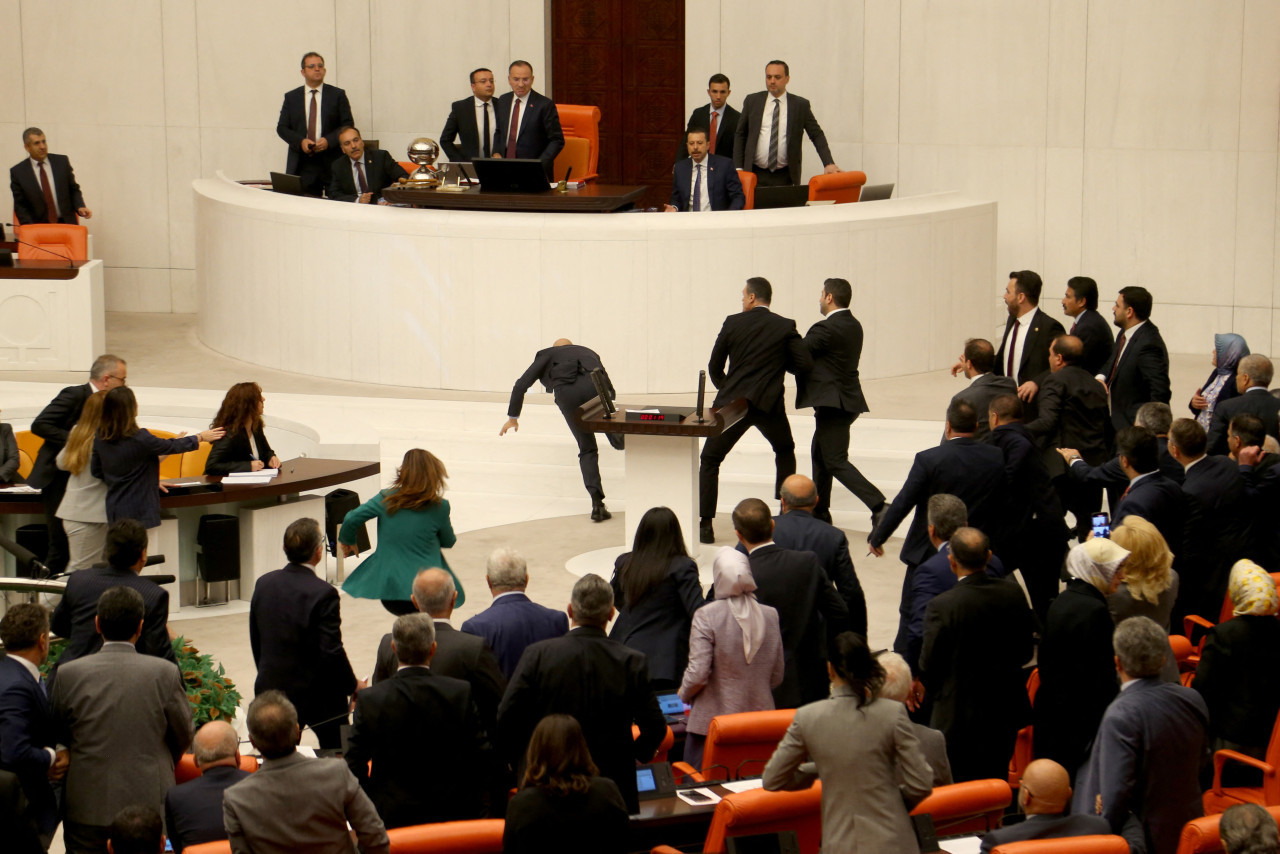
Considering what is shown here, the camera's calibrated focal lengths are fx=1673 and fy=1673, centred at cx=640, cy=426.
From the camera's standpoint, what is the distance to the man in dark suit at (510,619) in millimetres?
5973

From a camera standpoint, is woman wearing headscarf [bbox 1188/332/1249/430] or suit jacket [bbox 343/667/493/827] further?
woman wearing headscarf [bbox 1188/332/1249/430]

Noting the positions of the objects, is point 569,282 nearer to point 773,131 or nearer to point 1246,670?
point 773,131

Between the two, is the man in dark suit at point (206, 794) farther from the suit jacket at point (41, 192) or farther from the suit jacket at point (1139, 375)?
the suit jacket at point (41, 192)

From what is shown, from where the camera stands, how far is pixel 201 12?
57.7ft

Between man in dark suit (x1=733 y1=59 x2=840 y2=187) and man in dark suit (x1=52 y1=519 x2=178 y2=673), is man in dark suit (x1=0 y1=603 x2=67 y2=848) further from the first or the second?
man in dark suit (x1=733 y1=59 x2=840 y2=187)

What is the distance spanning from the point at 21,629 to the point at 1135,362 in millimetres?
6324

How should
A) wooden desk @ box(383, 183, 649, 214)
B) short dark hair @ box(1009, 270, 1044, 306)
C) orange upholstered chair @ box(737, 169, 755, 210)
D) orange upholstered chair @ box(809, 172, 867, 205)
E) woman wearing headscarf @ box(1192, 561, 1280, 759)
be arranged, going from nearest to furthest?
1. woman wearing headscarf @ box(1192, 561, 1280, 759)
2. short dark hair @ box(1009, 270, 1044, 306)
3. wooden desk @ box(383, 183, 649, 214)
4. orange upholstered chair @ box(737, 169, 755, 210)
5. orange upholstered chair @ box(809, 172, 867, 205)

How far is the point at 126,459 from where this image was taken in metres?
8.45

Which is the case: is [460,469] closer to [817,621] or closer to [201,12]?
[817,621]

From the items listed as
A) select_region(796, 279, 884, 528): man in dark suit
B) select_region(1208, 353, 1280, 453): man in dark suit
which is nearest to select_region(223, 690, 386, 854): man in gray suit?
select_region(1208, 353, 1280, 453): man in dark suit

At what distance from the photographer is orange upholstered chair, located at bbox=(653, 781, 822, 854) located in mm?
4918

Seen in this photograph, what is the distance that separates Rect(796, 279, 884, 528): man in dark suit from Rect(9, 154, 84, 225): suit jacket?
8.73 meters

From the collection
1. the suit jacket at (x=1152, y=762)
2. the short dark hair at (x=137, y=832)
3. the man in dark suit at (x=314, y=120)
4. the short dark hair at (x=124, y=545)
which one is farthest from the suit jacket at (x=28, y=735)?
the man in dark suit at (x=314, y=120)

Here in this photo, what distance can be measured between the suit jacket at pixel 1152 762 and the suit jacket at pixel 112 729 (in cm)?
296
